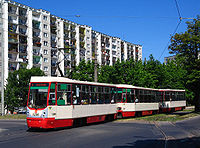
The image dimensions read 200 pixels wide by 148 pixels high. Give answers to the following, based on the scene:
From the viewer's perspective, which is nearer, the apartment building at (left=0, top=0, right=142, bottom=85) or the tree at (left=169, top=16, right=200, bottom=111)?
the tree at (left=169, top=16, right=200, bottom=111)

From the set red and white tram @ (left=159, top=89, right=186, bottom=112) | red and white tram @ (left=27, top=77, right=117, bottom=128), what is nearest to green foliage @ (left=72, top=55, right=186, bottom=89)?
red and white tram @ (left=159, top=89, right=186, bottom=112)

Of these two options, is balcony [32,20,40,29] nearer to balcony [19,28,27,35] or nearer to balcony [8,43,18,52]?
balcony [19,28,27,35]

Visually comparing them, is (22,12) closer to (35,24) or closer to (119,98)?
(35,24)

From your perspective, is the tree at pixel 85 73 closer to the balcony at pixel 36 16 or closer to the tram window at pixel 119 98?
the balcony at pixel 36 16

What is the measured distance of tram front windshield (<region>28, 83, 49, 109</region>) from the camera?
16.3 m

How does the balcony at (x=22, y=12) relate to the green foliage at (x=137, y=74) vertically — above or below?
above

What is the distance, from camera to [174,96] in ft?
134

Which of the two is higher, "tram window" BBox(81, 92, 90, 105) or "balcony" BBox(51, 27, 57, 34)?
"balcony" BBox(51, 27, 57, 34)

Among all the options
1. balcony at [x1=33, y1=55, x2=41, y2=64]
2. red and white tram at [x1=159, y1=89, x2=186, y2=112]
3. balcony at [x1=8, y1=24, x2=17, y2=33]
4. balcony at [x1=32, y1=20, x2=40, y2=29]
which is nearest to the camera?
red and white tram at [x1=159, y1=89, x2=186, y2=112]

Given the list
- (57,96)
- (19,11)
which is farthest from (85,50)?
(57,96)

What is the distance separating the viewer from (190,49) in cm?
3033

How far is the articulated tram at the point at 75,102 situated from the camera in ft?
53.2

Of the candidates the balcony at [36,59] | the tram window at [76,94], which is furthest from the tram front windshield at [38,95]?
the balcony at [36,59]

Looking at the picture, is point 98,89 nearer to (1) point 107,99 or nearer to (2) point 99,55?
(1) point 107,99
